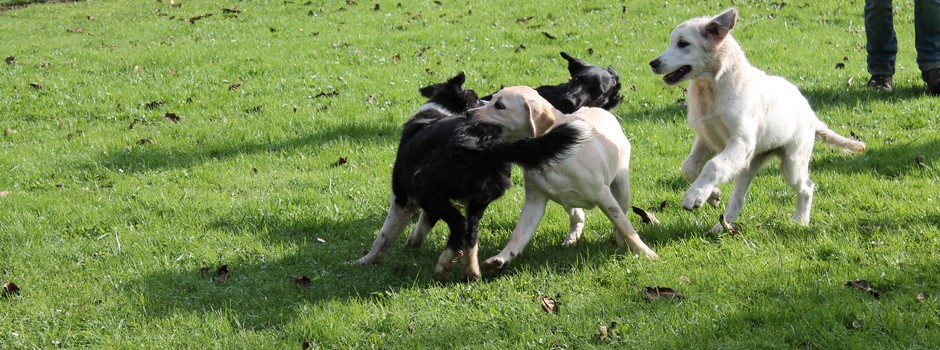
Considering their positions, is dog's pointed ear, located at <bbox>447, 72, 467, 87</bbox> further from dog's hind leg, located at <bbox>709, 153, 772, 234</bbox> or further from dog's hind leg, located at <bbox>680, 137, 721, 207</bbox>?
dog's hind leg, located at <bbox>709, 153, 772, 234</bbox>

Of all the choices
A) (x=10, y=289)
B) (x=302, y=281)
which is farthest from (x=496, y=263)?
(x=10, y=289)

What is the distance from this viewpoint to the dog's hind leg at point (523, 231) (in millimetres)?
5254

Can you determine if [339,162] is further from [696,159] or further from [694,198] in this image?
[694,198]

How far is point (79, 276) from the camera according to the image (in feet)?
18.6

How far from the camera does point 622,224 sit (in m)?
5.46

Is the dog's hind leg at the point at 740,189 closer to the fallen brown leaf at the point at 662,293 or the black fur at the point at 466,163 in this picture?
the fallen brown leaf at the point at 662,293

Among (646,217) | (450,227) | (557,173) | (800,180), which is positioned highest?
(557,173)

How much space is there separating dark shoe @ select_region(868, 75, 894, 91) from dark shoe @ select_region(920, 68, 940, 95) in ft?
1.23

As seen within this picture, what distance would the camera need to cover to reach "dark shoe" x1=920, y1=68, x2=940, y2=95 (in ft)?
30.3

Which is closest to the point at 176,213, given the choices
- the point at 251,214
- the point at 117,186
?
the point at 251,214

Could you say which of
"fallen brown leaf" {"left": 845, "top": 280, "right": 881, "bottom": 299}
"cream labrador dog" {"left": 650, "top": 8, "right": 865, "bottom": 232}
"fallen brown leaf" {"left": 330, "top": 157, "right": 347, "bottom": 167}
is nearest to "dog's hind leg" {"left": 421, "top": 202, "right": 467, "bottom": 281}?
"cream labrador dog" {"left": 650, "top": 8, "right": 865, "bottom": 232}

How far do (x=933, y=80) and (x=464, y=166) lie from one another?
6638mm

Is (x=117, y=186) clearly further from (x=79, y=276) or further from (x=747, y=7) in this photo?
(x=747, y=7)

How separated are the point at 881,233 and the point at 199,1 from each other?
17.6 meters
